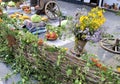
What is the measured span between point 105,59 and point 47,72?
132cm

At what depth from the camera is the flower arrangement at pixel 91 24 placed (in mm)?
3314

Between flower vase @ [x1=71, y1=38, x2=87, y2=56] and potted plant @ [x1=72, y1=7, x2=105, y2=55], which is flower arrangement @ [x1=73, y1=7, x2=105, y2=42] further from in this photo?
flower vase @ [x1=71, y1=38, x2=87, y2=56]

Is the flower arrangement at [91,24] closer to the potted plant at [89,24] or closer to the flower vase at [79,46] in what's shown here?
the potted plant at [89,24]

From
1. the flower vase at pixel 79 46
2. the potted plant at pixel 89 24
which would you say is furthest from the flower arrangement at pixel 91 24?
the flower vase at pixel 79 46

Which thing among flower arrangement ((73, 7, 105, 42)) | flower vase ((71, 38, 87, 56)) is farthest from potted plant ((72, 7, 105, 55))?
flower vase ((71, 38, 87, 56))

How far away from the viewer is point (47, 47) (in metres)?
2.85

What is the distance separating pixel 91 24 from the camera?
3344 mm

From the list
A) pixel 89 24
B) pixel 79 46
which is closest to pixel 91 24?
pixel 89 24

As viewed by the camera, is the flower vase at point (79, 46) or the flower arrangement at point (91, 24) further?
the flower vase at point (79, 46)

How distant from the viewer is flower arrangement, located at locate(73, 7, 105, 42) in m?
3.31

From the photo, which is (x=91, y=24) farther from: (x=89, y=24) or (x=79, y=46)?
(x=79, y=46)

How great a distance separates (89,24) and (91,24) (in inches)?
1.2

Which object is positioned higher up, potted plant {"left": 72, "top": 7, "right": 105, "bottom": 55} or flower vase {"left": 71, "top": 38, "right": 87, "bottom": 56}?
potted plant {"left": 72, "top": 7, "right": 105, "bottom": 55}

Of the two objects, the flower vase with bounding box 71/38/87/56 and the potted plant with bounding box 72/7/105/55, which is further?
the flower vase with bounding box 71/38/87/56
